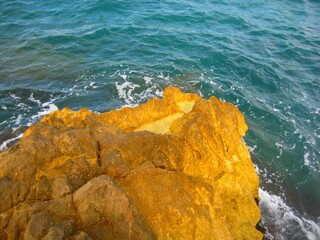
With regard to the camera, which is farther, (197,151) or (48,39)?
(48,39)

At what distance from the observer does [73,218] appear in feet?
17.7

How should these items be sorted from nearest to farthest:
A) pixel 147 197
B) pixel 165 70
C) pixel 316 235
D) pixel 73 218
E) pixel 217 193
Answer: pixel 73 218, pixel 147 197, pixel 217 193, pixel 316 235, pixel 165 70

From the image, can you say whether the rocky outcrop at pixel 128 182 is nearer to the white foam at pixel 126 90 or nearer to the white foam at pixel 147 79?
the white foam at pixel 126 90

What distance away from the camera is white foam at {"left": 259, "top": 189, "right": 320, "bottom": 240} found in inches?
396

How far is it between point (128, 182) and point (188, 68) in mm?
13132

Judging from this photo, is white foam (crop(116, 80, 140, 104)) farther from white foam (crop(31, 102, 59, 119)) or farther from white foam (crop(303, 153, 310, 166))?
white foam (crop(303, 153, 310, 166))

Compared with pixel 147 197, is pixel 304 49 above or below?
below

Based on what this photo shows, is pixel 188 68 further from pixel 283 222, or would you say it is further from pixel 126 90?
pixel 283 222

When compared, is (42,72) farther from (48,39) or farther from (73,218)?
(73,218)

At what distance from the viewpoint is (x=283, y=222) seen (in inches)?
411

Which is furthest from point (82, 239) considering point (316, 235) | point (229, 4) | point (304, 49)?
point (229, 4)

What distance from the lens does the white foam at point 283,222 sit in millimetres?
10062

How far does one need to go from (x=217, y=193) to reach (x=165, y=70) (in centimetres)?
1203

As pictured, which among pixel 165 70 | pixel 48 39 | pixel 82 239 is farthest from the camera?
pixel 48 39
